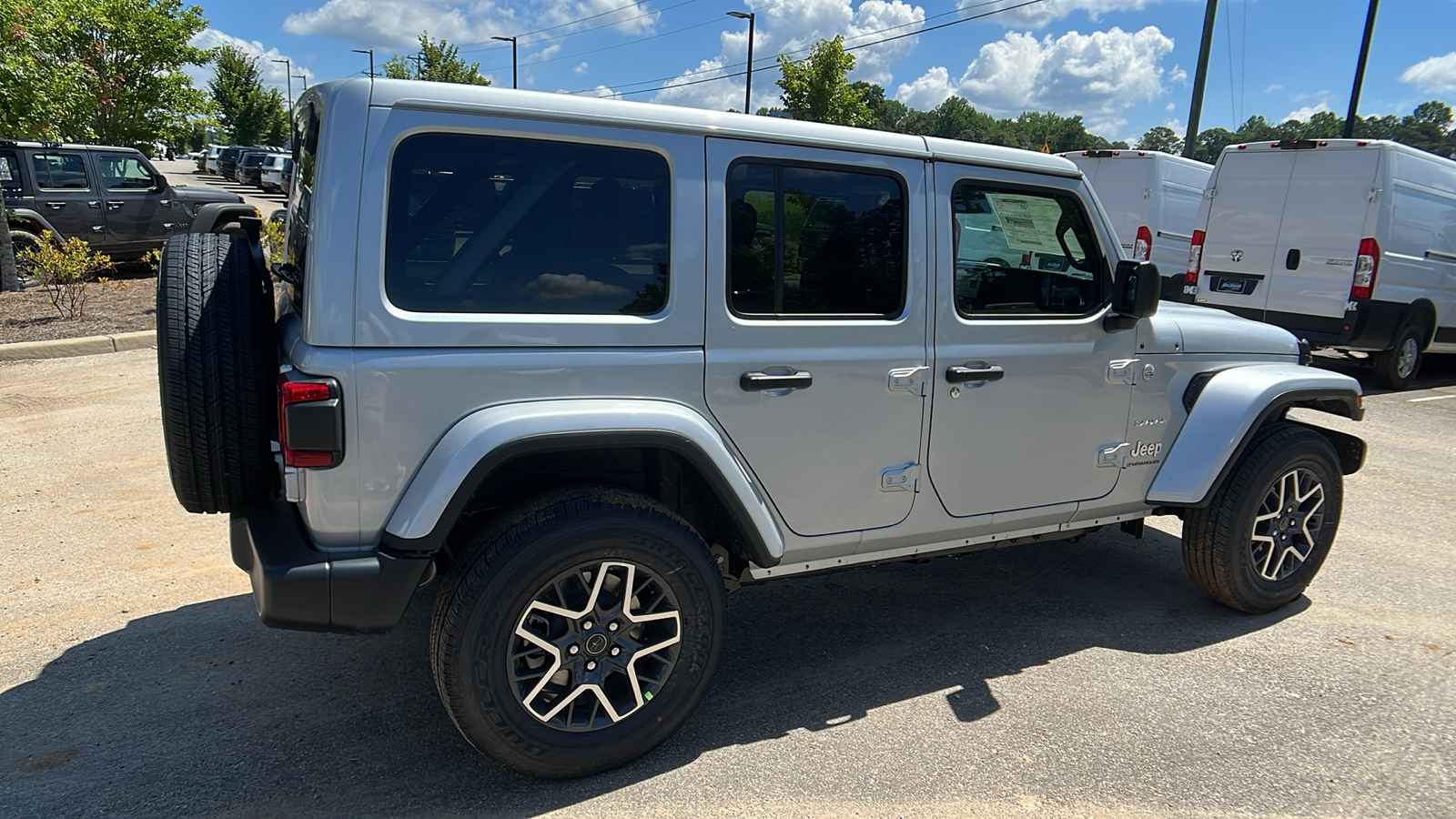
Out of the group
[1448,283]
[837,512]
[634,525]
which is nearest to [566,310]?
[634,525]

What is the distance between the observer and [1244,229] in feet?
33.7

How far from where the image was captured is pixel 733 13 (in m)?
29.7

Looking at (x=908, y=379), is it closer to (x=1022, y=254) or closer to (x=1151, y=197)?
(x=1022, y=254)

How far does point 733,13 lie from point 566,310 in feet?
97.6

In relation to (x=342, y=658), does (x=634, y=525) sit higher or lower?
higher

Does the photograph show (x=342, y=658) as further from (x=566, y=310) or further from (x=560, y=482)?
(x=566, y=310)

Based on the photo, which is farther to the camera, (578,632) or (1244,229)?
(1244,229)

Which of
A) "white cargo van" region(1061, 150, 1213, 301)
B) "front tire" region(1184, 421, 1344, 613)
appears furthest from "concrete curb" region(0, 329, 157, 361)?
"white cargo van" region(1061, 150, 1213, 301)

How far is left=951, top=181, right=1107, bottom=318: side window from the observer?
3369 millimetres

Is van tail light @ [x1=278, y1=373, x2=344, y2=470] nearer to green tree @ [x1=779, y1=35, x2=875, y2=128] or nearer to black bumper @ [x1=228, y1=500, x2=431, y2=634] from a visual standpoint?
black bumper @ [x1=228, y1=500, x2=431, y2=634]

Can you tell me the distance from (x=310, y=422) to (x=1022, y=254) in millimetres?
2580

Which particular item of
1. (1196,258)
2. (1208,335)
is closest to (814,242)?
(1208,335)

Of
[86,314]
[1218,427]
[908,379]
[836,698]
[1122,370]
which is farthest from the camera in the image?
[86,314]

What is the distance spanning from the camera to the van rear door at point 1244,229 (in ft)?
32.7
